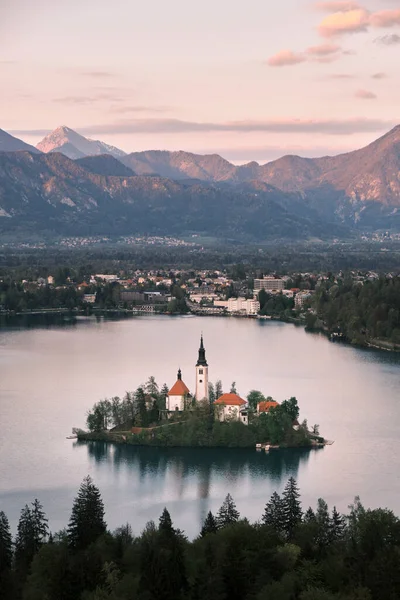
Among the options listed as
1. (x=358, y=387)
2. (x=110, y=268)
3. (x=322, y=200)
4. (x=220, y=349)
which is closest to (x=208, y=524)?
(x=358, y=387)

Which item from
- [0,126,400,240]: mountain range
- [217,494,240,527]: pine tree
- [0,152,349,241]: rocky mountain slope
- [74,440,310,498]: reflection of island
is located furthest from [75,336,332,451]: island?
[0,126,400,240]: mountain range

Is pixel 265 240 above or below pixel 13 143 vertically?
below

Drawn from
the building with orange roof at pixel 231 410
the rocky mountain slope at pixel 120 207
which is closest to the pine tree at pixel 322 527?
the building with orange roof at pixel 231 410

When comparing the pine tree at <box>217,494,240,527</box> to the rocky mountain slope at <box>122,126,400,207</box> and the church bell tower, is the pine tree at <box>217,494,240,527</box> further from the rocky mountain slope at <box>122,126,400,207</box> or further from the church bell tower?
the rocky mountain slope at <box>122,126,400,207</box>

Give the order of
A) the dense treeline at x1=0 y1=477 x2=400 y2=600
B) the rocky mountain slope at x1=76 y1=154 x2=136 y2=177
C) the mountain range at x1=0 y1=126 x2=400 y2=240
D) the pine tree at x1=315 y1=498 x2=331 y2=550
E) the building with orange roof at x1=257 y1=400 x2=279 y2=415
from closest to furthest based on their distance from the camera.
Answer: the dense treeline at x1=0 y1=477 x2=400 y2=600
the pine tree at x1=315 y1=498 x2=331 y2=550
the building with orange roof at x1=257 y1=400 x2=279 y2=415
the mountain range at x1=0 y1=126 x2=400 y2=240
the rocky mountain slope at x1=76 y1=154 x2=136 y2=177

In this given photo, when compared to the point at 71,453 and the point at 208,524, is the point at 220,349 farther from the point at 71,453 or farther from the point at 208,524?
the point at 208,524

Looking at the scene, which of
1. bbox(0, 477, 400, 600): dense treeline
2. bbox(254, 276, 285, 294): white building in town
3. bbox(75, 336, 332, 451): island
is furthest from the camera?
bbox(254, 276, 285, 294): white building in town

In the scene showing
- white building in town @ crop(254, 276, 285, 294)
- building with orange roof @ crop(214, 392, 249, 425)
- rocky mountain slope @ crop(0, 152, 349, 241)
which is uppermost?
rocky mountain slope @ crop(0, 152, 349, 241)
